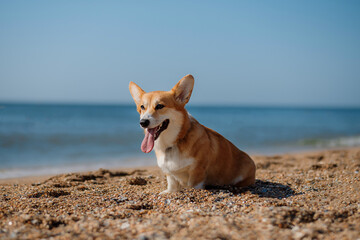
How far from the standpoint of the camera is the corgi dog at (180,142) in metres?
4.01

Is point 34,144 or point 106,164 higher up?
point 34,144

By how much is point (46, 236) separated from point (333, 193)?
11.9 feet

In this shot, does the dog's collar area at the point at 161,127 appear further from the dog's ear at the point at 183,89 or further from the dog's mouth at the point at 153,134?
the dog's ear at the point at 183,89

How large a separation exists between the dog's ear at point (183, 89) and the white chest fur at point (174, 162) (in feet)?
2.31

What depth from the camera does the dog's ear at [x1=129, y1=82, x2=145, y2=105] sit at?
4441 millimetres

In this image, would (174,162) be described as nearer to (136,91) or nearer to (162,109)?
(162,109)

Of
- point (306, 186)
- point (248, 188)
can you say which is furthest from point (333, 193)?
point (248, 188)

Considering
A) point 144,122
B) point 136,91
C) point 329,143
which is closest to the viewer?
point 144,122

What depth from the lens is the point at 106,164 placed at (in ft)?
29.7

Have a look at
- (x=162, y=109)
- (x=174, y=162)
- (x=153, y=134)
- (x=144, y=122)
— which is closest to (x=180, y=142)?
(x=174, y=162)

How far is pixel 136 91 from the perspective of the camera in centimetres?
453

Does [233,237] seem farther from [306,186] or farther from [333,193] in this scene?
[306,186]

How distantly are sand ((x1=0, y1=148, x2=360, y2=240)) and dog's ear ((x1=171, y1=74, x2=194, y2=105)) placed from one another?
129 centimetres

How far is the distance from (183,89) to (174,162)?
103 centimetres
